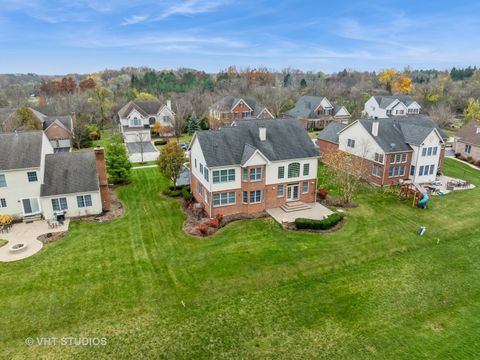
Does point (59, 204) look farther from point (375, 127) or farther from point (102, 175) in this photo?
point (375, 127)

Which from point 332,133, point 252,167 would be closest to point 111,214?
point 252,167

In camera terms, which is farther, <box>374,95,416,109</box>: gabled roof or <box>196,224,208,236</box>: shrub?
<box>374,95,416,109</box>: gabled roof

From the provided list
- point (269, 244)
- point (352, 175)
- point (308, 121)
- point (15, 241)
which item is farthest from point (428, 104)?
point (15, 241)

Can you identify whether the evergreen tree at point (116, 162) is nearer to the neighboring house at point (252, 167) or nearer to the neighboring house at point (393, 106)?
the neighboring house at point (252, 167)

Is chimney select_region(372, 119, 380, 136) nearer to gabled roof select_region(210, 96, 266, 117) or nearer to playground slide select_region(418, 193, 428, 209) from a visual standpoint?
playground slide select_region(418, 193, 428, 209)

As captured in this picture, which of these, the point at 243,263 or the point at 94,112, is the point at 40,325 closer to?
the point at 243,263

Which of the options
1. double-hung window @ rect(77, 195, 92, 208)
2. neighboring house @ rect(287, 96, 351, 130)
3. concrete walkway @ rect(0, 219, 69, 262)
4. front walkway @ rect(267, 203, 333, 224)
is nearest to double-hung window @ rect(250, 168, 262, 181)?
front walkway @ rect(267, 203, 333, 224)

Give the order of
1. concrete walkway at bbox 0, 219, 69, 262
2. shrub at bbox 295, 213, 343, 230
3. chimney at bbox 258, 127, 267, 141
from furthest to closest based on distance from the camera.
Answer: chimney at bbox 258, 127, 267, 141, shrub at bbox 295, 213, 343, 230, concrete walkway at bbox 0, 219, 69, 262
